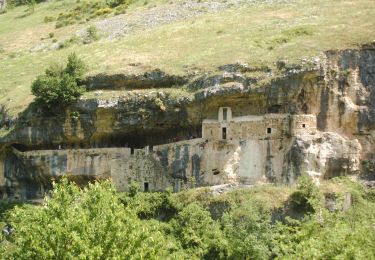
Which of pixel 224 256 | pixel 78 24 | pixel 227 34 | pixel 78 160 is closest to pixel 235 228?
pixel 224 256

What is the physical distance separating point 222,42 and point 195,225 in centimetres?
1687

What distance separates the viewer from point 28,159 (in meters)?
47.0

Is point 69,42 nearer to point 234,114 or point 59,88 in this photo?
point 59,88

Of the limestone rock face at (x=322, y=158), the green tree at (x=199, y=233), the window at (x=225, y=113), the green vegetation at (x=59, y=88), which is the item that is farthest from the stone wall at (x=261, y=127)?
the green vegetation at (x=59, y=88)

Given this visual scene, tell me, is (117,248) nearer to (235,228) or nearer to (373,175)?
(235,228)

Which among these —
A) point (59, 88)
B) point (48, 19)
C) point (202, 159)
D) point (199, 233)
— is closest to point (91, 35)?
point (48, 19)

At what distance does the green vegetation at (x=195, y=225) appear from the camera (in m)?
26.5

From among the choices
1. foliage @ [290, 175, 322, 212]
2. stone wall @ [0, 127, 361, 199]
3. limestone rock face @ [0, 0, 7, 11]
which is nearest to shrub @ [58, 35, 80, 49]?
stone wall @ [0, 127, 361, 199]

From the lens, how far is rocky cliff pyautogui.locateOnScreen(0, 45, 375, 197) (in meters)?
41.0

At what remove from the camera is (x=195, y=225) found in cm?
3922

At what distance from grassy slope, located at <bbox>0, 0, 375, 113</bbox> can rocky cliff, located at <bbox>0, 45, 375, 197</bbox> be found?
5.06 feet

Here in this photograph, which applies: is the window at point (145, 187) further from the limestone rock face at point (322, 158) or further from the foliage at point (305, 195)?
the foliage at point (305, 195)

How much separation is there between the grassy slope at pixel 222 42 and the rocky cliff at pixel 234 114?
5.06 ft

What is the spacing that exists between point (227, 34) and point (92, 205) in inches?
1078
